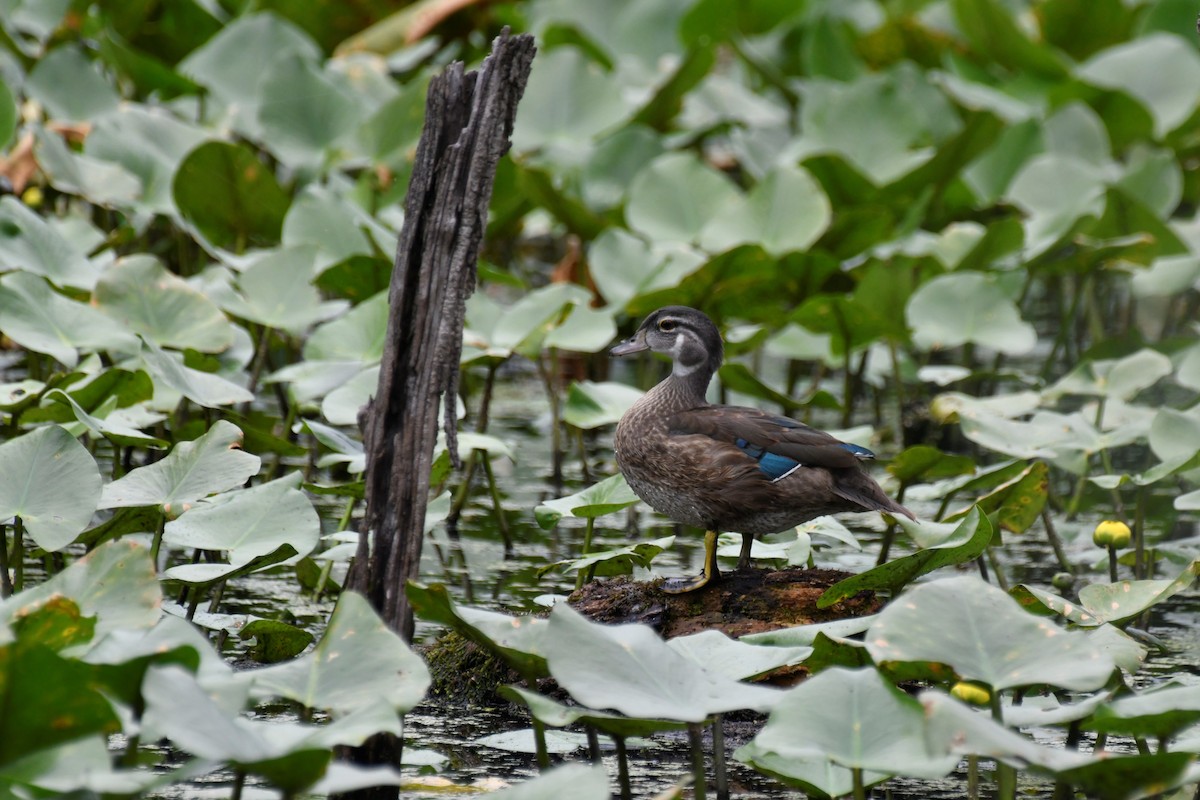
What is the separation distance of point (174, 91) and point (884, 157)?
370 cm

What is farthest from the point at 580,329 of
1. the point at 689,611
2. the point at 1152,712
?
the point at 1152,712

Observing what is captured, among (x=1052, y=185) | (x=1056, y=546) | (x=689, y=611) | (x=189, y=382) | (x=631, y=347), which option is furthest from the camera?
(x=1052, y=185)

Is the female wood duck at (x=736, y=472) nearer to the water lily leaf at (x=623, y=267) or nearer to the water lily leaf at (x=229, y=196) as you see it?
the water lily leaf at (x=623, y=267)

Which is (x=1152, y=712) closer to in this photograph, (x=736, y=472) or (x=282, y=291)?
(x=736, y=472)

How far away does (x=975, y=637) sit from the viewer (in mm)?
2705

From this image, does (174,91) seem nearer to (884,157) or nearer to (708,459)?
(884,157)

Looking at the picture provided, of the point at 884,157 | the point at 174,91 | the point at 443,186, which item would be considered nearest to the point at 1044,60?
the point at 884,157

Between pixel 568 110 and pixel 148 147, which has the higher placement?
pixel 568 110

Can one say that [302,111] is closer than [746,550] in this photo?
No

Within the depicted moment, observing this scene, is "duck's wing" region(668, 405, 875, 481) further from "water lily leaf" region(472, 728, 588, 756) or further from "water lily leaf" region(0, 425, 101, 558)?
"water lily leaf" region(0, 425, 101, 558)

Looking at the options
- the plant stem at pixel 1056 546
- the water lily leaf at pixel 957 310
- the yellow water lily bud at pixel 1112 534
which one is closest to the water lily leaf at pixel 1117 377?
the water lily leaf at pixel 957 310

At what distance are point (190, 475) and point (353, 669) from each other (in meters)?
1.25

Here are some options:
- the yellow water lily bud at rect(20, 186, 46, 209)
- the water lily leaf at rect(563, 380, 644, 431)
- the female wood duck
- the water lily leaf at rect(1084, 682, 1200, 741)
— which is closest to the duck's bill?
the water lily leaf at rect(563, 380, 644, 431)

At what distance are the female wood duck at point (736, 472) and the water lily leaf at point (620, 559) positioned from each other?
11 centimetres
